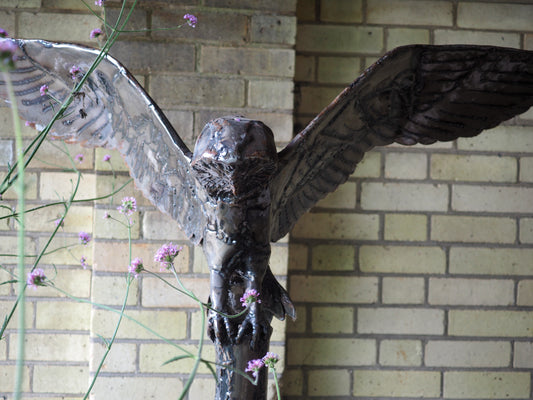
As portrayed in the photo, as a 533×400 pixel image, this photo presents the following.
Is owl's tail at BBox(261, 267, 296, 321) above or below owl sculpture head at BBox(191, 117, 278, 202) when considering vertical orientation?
below

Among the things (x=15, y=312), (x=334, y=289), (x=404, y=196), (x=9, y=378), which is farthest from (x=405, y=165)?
(x=9, y=378)

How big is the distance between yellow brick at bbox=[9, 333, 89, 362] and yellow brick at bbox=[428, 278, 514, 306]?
3.47ft

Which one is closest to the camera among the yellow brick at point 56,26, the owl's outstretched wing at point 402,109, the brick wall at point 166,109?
the owl's outstretched wing at point 402,109

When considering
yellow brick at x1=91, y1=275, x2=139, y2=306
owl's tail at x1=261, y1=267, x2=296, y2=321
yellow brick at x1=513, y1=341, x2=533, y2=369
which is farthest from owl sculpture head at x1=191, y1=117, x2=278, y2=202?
yellow brick at x1=513, y1=341, x2=533, y2=369

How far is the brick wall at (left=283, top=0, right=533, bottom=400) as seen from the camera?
5.03 ft

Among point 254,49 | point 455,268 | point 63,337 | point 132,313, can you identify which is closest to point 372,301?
point 455,268

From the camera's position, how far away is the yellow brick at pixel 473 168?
157 centimetres

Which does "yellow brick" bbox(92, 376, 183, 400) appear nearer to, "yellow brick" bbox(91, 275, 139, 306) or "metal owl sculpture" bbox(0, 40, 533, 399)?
"yellow brick" bbox(91, 275, 139, 306)

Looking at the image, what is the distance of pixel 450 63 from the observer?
3.16 ft

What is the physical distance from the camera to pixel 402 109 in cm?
102

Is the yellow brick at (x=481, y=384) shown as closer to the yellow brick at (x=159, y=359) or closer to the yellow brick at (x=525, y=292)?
the yellow brick at (x=525, y=292)

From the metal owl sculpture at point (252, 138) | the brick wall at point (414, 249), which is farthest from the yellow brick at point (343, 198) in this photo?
the metal owl sculpture at point (252, 138)

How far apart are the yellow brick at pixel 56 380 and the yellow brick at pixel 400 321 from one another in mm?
857

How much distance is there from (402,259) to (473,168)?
1.15 feet
